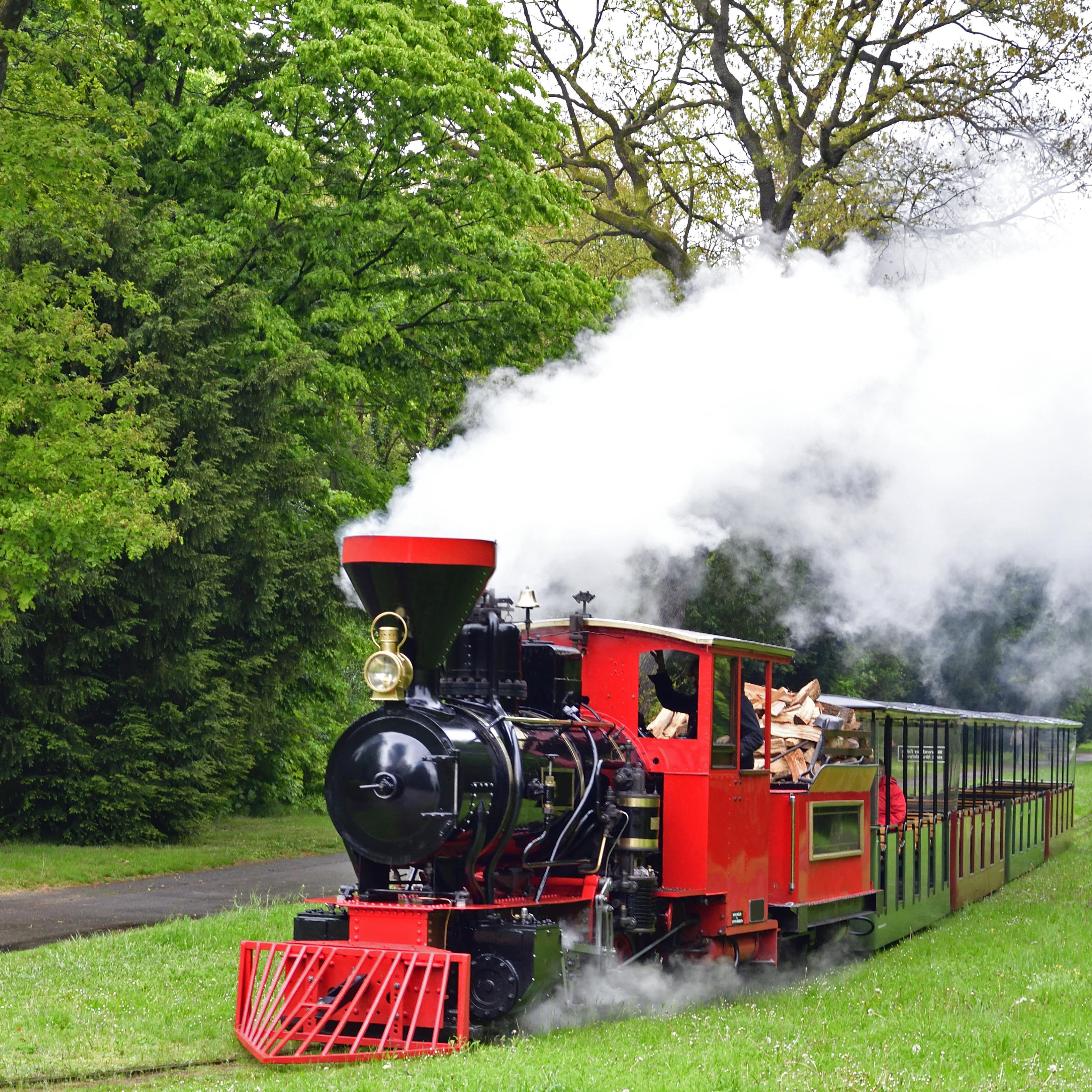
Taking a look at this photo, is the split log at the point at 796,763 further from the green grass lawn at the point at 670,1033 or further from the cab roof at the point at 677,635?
the cab roof at the point at 677,635

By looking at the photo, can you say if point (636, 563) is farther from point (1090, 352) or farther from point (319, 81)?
point (319, 81)

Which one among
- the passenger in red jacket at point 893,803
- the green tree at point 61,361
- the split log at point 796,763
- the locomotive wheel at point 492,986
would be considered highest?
the green tree at point 61,361

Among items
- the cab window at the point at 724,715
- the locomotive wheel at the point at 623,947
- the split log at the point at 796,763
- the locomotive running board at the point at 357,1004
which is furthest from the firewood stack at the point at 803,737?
the locomotive running board at the point at 357,1004

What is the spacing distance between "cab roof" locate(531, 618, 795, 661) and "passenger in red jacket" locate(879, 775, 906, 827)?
3471 millimetres

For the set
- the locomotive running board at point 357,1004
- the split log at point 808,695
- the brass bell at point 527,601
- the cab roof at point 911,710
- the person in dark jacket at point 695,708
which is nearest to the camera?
the locomotive running board at point 357,1004

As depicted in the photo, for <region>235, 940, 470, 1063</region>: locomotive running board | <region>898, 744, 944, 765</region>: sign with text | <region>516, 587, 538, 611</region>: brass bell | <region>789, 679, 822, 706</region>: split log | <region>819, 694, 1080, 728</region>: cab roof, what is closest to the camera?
<region>235, 940, 470, 1063</region>: locomotive running board

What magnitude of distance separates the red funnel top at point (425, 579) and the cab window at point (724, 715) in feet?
6.66

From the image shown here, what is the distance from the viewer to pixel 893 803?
12.7 meters

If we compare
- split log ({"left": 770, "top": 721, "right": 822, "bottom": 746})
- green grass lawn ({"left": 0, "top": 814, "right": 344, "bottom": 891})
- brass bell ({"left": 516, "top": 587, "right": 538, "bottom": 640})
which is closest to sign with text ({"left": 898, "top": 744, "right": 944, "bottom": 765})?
split log ({"left": 770, "top": 721, "right": 822, "bottom": 746})

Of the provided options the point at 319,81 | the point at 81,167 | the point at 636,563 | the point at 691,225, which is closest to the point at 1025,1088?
the point at 636,563

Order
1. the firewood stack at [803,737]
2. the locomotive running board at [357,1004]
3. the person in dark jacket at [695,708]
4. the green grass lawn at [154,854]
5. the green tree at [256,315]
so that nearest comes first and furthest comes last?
1. the locomotive running board at [357,1004]
2. the person in dark jacket at [695,708]
3. the firewood stack at [803,737]
4. the green grass lawn at [154,854]
5. the green tree at [256,315]

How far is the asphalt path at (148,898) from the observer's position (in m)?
12.4

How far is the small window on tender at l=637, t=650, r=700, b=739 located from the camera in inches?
361

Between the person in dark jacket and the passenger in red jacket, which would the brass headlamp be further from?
the passenger in red jacket
